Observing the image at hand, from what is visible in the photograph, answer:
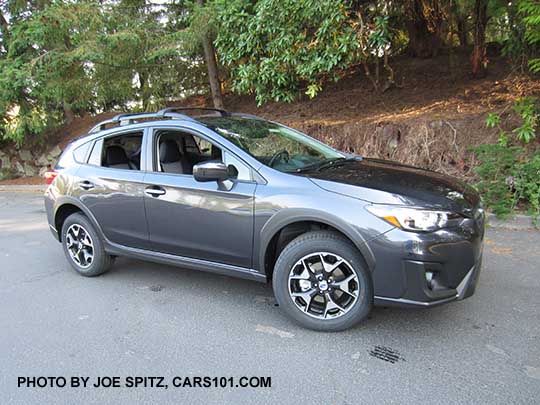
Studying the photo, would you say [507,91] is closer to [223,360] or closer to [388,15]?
[388,15]

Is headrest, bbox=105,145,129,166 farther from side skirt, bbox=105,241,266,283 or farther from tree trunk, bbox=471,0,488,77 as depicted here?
tree trunk, bbox=471,0,488,77

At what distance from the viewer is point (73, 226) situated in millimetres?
4672

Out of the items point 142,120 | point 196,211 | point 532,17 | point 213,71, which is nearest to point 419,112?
point 532,17

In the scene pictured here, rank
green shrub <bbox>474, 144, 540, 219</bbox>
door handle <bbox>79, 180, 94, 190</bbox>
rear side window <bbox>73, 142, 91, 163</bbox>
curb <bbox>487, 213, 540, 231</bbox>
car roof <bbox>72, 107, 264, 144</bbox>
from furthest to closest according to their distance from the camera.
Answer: green shrub <bbox>474, 144, 540, 219</bbox> < curb <bbox>487, 213, 540, 231</bbox> < rear side window <bbox>73, 142, 91, 163</bbox> < door handle <bbox>79, 180, 94, 190</bbox> < car roof <bbox>72, 107, 264, 144</bbox>

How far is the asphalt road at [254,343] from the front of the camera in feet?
8.60

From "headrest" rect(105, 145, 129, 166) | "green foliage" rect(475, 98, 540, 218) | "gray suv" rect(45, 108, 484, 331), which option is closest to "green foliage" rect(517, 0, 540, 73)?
"green foliage" rect(475, 98, 540, 218)

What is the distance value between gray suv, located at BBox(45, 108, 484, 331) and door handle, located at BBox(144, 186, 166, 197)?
0.04 feet

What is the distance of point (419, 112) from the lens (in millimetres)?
8203

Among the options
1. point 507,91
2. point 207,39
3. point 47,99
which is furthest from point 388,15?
point 47,99

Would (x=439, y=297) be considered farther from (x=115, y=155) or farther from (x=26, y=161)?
(x=26, y=161)

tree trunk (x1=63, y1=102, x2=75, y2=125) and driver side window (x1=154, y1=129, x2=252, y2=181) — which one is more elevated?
tree trunk (x1=63, y1=102, x2=75, y2=125)

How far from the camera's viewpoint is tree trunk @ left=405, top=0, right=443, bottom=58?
9.20m

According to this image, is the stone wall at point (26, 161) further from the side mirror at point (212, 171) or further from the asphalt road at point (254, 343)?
the side mirror at point (212, 171)

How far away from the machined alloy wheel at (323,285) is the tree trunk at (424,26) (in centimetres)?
737
